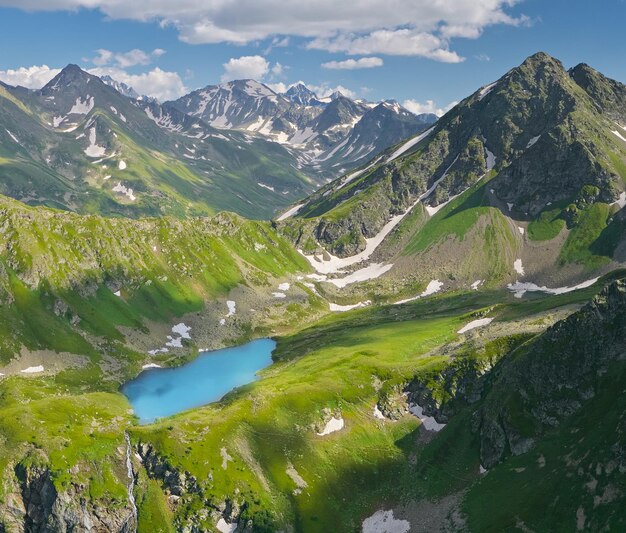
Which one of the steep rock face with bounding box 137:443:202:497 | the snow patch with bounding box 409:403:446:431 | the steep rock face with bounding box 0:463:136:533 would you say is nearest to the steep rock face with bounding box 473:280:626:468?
the snow patch with bounding box 409:403:446:431

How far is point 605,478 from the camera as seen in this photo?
2719 inches

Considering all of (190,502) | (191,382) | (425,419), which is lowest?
(425,419)

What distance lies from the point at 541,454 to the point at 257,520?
45.4 m

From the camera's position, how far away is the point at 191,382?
546ft

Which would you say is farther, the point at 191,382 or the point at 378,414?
the point at 191,382

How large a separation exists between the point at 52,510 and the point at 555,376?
282 feet

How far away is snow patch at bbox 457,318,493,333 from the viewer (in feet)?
520

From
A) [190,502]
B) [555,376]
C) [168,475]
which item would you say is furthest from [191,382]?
[555,376]

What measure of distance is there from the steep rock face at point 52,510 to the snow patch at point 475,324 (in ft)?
346

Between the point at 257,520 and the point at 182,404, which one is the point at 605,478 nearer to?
the point at 257,520

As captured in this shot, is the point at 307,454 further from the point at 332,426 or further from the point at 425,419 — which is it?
the point at 425,419

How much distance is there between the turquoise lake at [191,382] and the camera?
5719 inches

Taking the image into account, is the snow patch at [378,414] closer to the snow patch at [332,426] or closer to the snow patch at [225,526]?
the snow patch at [332,426]

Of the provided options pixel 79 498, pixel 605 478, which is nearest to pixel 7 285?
pixel 79 498
